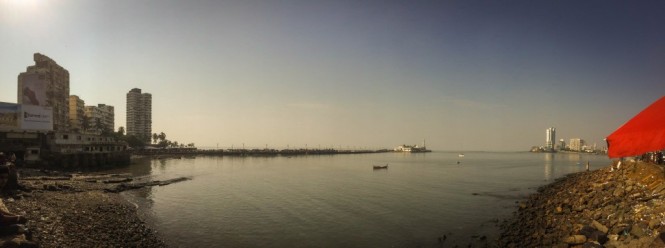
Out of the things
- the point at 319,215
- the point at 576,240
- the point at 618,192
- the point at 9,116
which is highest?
the point at 9,116

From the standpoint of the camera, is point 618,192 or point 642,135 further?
point 618,192

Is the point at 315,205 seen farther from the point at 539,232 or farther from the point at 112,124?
the point at 112,124

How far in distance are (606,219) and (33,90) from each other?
108464 mm

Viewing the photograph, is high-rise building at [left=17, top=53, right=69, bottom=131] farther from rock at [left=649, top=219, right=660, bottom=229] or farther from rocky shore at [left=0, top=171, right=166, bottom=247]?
rock at [left=649, top=219, right=660, bottom=229]

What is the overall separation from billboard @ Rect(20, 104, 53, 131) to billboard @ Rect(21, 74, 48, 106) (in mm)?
25879

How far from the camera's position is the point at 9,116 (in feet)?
189

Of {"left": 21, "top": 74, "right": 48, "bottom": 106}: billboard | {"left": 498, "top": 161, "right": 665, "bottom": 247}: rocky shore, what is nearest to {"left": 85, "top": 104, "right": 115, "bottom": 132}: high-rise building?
{"left": 21, "top": 74, "right": 48, "bottom": 106}: billboard

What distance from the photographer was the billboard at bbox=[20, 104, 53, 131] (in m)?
59.0

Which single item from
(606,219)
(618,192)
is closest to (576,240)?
(606,219)

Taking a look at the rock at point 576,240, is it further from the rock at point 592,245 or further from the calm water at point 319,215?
the calm water at point 319,215

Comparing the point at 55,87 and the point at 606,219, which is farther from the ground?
the point at 55,87

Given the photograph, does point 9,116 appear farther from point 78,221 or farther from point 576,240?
point 576,240

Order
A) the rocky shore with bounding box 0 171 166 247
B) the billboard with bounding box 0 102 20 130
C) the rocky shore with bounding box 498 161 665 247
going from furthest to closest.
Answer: the billboard with bounding box 0 102 20 130
the rocky shore with bounding box 0 171 166 247
the rocky shore with bounding box 498 161 665 247

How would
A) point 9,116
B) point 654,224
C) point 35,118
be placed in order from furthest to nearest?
point 35,118 → point 9,116 → point 654,224
